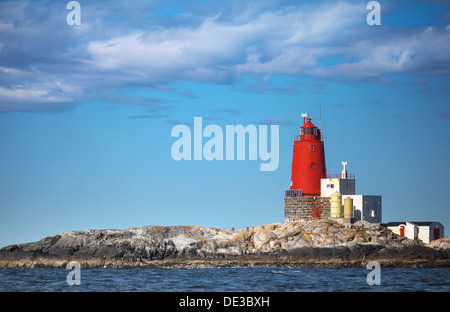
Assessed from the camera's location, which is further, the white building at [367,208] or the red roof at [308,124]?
the red roof at [308,124]

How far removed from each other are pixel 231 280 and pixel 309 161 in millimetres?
22141

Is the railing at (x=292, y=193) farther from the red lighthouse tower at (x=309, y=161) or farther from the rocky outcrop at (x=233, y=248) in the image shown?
the rocky outcrop at (x=233, y=248)

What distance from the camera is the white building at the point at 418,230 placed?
63.5m

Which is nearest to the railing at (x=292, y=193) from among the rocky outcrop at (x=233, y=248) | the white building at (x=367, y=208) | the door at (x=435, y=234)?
the rocky outcrop at (x=233, y=248)

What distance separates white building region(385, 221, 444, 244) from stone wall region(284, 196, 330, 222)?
19.3ft

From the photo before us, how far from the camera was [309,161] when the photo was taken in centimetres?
6562

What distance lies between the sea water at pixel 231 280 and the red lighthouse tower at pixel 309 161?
469 inches

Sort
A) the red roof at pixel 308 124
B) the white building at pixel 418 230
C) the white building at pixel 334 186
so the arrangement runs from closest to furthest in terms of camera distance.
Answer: the white building at pixel 418 230, the white building at pixel 334 186, the red roof at pixel 308 124

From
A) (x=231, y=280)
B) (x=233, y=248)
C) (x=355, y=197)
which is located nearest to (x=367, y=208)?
(x=355, y=197)

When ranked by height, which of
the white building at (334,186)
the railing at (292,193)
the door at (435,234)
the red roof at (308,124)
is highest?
the red roof at (308,124)

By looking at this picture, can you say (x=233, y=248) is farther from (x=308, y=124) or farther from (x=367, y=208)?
(x=308, y=124)

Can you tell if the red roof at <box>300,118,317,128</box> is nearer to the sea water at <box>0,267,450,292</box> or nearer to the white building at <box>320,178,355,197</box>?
the white building at <box>320,178,355,197</box>
